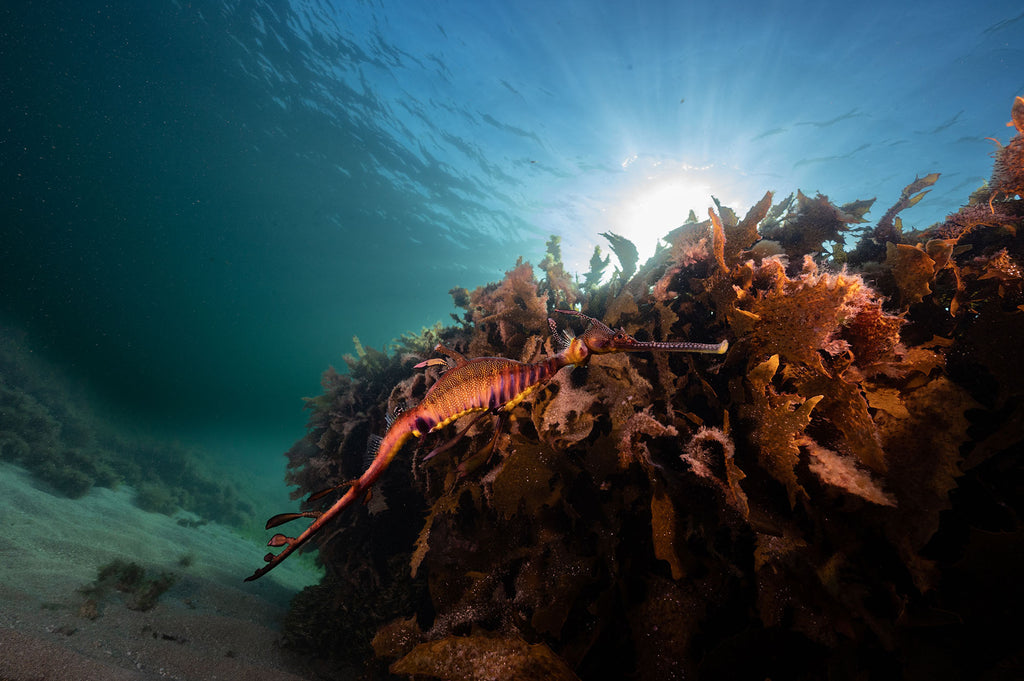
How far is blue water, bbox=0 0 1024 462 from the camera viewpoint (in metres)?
16.3

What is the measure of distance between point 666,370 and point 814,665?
4.12 ft

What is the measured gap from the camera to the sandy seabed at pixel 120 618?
94.2 inches

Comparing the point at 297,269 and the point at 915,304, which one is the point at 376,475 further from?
the point at 297,269

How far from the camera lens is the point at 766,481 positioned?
4.77 feet

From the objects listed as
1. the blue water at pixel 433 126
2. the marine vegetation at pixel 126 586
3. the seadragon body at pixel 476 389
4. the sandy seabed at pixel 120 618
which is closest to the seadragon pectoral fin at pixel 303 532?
the seadragon body at pixel 476 389

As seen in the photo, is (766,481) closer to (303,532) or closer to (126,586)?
(303,532)

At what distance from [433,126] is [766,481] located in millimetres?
28525

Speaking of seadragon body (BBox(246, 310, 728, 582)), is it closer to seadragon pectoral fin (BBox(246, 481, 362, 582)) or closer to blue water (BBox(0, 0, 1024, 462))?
seadragon pectoral fin (BBox(246, 481, 362, 582))

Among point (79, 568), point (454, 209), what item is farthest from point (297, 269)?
point (79, 568)

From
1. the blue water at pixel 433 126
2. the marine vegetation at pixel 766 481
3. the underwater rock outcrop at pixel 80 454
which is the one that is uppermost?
the blue water at pixel 433 126

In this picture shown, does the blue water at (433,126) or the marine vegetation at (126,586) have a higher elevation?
the blue water at (433,126)

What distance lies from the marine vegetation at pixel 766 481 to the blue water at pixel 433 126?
832 inches

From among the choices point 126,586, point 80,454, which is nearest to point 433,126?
point 80,454

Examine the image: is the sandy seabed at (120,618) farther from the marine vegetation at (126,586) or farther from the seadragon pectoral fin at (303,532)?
the seadragon pectoral fin at (303,532)
